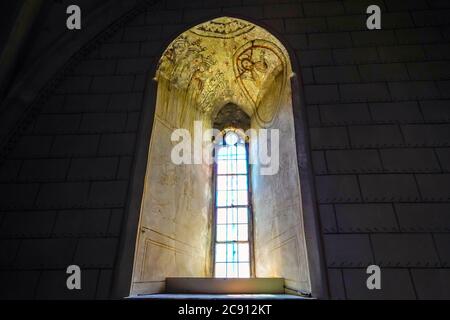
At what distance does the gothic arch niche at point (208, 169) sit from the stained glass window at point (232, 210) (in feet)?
0.67

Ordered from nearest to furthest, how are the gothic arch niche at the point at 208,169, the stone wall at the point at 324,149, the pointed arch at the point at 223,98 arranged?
the stone wall at the point at 324,149 → the pointed arch at the point at 223,98 → the gothic arch niche at the point at 208,169

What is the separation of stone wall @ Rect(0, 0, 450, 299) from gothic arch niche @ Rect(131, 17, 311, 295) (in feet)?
1.00

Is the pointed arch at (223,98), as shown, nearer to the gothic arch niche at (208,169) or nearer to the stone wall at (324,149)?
the gothic arch niche at (208,169)

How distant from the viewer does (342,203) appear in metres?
3.06

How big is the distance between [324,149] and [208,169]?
278 cm

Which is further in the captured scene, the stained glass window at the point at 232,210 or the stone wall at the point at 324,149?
the stained glass window at the point at 232,210

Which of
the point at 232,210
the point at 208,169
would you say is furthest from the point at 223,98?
the point at 232,210

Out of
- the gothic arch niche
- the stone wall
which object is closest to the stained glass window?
the gothic arch niche

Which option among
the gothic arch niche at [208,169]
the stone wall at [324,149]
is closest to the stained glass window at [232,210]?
the gothic arch niche at [208,169]

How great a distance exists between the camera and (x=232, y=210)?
17.7 feet

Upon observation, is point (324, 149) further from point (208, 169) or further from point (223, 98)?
point (223, 98)

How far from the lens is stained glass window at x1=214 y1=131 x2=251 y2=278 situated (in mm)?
4988

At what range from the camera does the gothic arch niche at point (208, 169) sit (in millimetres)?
3570
